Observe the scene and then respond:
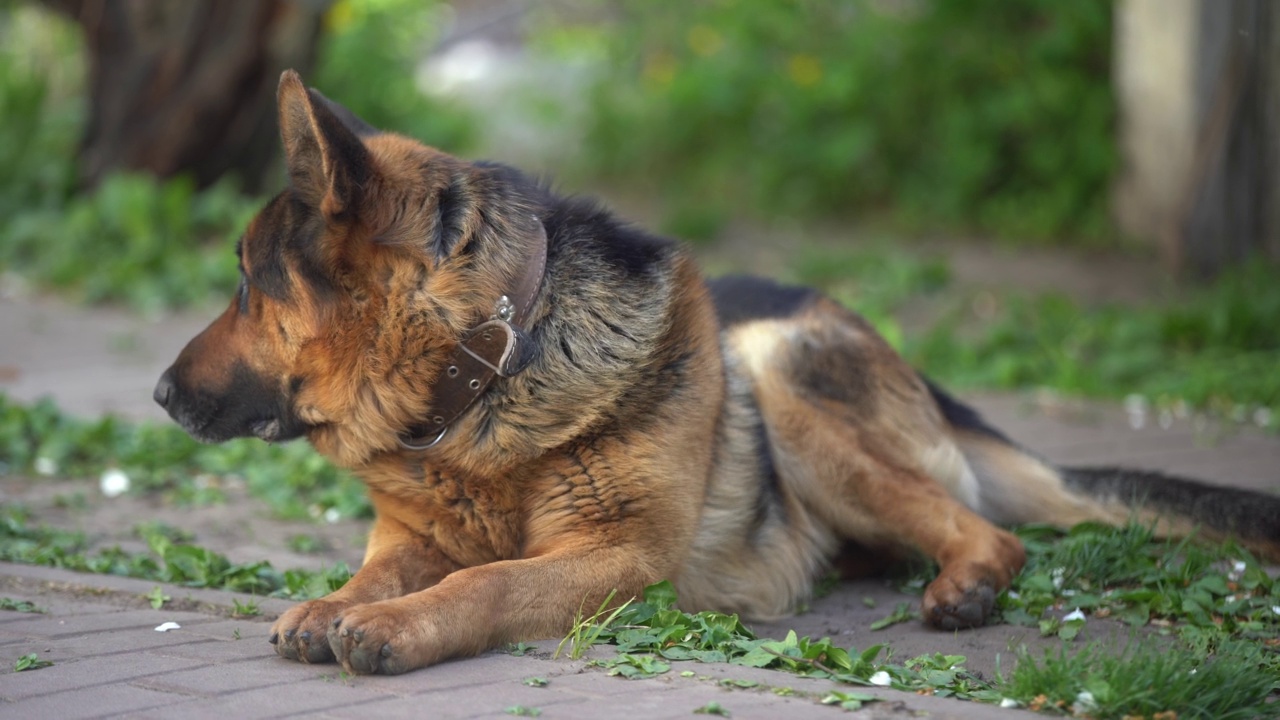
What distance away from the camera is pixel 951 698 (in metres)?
3.11

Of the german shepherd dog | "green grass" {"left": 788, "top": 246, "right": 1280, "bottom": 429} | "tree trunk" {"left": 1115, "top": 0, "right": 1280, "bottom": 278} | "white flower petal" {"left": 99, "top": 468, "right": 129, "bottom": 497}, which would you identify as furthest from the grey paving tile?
"tree trunk" {"left": 1115, "top": 0, "right": 1280, "bottom": 278}

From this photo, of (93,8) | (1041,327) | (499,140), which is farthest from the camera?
(499,140)

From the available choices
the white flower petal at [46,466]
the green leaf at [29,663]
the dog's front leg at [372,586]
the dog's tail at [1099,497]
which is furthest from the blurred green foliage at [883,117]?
the green leaf at [29,663]

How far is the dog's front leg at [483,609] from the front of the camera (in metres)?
3.12

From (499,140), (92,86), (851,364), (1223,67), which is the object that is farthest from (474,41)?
(851,364)

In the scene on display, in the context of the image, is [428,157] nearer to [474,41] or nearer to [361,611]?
[361,611]

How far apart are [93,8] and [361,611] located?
342 inches

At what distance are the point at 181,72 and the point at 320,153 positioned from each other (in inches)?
302

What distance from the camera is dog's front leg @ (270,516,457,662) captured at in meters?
3.24

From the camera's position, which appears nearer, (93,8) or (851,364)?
(851,364)

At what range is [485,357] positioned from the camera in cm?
362

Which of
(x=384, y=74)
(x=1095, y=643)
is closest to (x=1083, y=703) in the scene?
(x=1095, y=643)

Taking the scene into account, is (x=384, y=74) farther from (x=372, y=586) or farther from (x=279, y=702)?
(x=279, y=702)

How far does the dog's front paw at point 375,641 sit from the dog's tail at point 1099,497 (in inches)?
101
